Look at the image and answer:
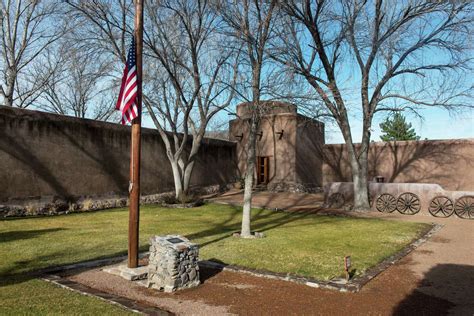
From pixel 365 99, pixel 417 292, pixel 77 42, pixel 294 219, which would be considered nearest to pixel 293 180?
pixel 365 99

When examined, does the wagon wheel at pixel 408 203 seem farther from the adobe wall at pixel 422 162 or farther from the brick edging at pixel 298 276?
the brick edging at pixel 298 276

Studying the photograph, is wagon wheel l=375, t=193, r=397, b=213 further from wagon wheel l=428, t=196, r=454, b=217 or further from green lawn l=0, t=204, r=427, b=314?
green lawn l=0, t=204, r=427, b=314

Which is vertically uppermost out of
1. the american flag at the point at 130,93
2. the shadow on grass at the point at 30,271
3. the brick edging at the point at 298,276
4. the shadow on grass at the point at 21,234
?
the american flag at the point at 130,93

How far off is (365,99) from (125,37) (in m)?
10.4

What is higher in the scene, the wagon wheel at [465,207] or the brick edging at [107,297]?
the wagon wheel at [465,207]

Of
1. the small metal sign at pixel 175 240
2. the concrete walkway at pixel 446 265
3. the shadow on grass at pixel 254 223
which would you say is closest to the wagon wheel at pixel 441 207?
the concrete walkway at pixel 446 265

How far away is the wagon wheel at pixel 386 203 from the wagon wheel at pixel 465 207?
2238mm

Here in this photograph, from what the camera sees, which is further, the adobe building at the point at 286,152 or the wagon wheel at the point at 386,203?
the adobe building at the point at 286,152

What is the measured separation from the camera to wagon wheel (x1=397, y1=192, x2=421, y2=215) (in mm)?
15344

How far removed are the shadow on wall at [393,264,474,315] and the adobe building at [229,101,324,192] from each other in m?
16.0

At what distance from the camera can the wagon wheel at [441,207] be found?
1459 centimetres

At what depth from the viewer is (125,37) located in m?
15.6

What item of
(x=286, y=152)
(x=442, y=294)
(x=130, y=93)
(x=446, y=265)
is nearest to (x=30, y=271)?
(x=130, y=93)

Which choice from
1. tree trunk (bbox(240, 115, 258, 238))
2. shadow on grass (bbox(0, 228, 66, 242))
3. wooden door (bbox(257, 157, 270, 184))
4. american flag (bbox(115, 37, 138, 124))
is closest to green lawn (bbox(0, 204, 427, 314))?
shadow on grass (bbox(0, 228, 66, 242))
